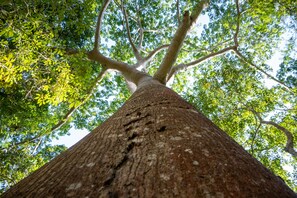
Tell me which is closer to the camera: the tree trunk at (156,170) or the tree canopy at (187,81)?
the tree trunk at (156,170)

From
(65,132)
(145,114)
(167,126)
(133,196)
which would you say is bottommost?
(133,196)

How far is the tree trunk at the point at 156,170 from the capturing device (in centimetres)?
106

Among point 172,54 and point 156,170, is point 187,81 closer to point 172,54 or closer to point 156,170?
point 172,54

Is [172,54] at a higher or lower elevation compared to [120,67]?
lower

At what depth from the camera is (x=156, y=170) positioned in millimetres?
1206

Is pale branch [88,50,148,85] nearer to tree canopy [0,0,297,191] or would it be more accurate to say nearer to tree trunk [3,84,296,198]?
tree canopy [0,0,297,191]

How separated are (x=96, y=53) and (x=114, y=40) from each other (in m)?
5.03

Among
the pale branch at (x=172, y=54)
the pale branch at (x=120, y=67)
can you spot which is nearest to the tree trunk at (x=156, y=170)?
the pale branch at (x=172, y=54)

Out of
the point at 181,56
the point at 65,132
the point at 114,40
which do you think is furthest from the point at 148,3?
the point at 65,132

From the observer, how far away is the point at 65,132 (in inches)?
460

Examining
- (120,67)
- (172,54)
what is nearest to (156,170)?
(172,54)

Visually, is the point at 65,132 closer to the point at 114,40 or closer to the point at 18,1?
the point at 114,40

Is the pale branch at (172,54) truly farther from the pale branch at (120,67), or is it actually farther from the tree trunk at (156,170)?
the tree trunk at (156,170)

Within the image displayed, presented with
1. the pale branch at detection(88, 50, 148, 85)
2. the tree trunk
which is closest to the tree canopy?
the pale branch at detection(88, 50, 148, 85)
